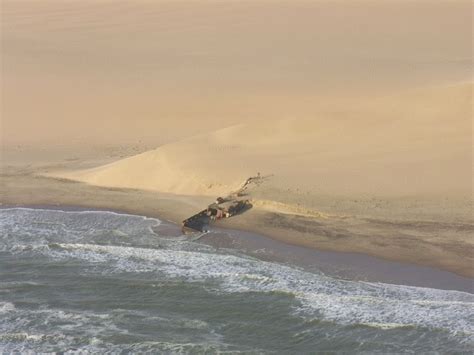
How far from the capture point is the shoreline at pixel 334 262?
1411 cm

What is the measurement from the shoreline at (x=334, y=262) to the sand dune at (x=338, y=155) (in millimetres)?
2164

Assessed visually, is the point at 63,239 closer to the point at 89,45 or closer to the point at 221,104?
the point at 221,104

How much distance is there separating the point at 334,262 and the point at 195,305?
2898 mm

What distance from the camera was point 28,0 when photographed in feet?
165

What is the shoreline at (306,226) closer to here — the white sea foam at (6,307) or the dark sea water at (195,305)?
the dark sea water at (195,305)

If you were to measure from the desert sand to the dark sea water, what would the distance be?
170cm

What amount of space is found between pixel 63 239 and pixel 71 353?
16.0 ft

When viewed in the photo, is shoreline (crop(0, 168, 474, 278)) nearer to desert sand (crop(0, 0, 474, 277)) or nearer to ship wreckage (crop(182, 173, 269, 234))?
desert sand (crop(0, 0, 474, 277))

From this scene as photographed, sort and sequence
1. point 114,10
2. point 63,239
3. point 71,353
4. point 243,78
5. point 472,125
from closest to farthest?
point 71,353 < point 63,239 < point 472,125 < point 243,78 < point 114,10

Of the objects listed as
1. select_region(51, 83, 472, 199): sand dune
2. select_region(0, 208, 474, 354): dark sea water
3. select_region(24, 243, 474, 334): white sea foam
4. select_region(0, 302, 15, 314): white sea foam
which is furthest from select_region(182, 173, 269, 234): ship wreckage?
select_region(0, 302, 15, 314): white sea foam

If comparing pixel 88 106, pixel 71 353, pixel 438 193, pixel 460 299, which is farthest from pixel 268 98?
pixel 71 353

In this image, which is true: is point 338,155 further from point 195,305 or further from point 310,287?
point 195,305

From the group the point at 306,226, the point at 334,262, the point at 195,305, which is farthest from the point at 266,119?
the point at 195,305

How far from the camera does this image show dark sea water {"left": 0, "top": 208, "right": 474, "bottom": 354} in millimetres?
12023
